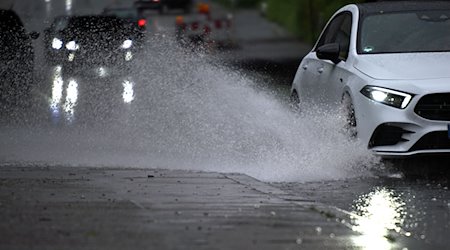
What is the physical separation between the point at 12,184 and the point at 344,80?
147 inches

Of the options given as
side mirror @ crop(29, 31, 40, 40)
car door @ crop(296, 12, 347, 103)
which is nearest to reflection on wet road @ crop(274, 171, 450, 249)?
car door @ crop(296, 12, 347, 103)

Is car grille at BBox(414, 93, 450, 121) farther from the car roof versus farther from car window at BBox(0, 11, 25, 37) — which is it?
car window at BBox(0, 11, 25, 37)

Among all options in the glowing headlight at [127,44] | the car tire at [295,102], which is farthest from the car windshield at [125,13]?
the car tire at [295,102]

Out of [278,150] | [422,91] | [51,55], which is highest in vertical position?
[422,91]

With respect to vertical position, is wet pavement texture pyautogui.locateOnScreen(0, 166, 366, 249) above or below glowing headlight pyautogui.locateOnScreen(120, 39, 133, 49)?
above

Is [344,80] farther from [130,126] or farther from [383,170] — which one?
[130,126]

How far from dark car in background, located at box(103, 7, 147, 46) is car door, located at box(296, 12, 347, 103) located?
5544mm

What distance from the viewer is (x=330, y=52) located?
13.3m

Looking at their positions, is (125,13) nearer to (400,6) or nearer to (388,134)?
(400,6)

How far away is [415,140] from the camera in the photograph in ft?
39.1

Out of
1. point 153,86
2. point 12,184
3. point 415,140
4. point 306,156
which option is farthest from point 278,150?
point 153,86

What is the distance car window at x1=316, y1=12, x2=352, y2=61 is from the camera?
44.2 ft

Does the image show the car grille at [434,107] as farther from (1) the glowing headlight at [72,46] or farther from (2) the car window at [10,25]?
(2) the car window at [10,25]

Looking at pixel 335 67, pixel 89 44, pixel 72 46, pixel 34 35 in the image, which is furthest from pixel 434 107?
pixel 89 44
